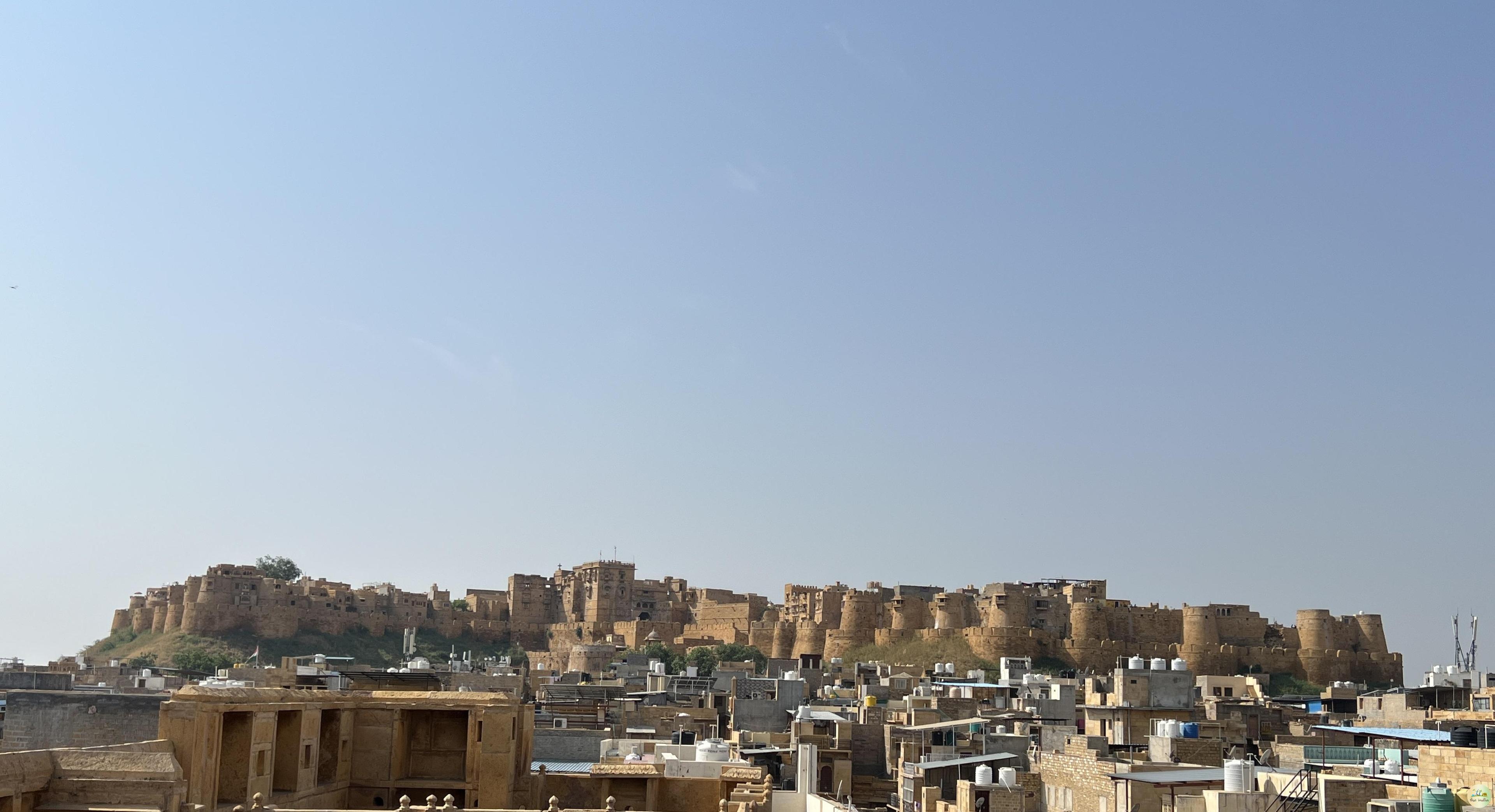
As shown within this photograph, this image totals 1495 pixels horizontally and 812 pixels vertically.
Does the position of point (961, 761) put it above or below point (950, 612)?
below

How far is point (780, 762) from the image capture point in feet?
82.4

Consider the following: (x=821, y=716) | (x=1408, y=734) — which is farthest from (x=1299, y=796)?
(x=821, y=716)

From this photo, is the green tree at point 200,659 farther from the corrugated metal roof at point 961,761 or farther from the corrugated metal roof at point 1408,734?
the corrugated metal roof at point 1408,734

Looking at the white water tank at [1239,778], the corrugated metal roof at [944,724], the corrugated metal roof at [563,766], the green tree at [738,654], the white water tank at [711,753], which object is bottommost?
the corrugated metal roof at [563,766]

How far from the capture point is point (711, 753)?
67.4 feet

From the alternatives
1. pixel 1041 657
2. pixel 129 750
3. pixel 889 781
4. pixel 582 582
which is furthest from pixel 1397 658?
pixel 129 750

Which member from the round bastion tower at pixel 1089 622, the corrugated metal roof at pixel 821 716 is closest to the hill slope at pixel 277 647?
the round bastion tower at pixel 1089 622

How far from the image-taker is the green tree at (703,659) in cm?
6269

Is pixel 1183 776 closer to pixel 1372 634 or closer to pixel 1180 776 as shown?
pixel 1180 776

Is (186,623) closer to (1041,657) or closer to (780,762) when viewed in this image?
(1041,657)

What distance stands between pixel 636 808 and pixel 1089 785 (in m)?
5.37

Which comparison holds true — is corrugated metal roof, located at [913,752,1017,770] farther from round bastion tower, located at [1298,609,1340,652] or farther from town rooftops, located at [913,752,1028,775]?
round bastion tower, located at [1298,609,1340,652]

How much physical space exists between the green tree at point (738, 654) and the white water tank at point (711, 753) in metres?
44.4

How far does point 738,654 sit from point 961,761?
158 feet
